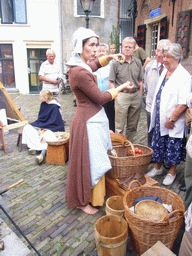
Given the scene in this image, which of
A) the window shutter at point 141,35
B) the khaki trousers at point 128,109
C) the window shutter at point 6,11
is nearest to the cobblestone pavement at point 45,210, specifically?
the khaki trousers at point 128,109

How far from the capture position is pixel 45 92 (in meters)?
5.55

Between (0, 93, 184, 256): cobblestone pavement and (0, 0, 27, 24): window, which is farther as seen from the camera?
(0, 0, 27, 24): window

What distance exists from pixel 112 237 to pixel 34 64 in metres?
13.7

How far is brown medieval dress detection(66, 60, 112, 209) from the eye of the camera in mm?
2566

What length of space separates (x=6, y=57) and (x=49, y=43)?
9.33ft

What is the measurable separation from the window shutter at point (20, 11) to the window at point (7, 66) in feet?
5.37

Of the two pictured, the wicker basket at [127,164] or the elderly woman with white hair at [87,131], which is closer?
the elderly woman with white hair at [87,131]

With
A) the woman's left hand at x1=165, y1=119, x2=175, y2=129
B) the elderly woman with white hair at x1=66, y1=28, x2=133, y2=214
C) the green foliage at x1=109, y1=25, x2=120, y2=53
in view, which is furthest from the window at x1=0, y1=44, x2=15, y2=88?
the woman's left hand at x1=165, y1=119, x2=175, y2=129

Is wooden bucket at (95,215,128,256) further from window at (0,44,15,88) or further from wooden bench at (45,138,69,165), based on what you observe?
window at (0,44,15,88)

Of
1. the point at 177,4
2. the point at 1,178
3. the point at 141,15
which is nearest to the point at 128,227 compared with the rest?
the point at 1,178

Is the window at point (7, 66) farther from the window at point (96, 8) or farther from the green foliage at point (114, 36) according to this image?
the green foliage at point (114, 36)

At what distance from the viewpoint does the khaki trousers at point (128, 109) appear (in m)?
4.38

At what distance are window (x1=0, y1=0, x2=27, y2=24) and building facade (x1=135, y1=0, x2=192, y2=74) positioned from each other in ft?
21.3

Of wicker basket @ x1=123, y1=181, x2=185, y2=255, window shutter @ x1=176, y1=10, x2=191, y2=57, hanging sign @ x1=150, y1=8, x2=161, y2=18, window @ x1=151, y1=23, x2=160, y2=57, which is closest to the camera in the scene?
wicker basket @ x1=123, y1=181, x2=185, y2=255
